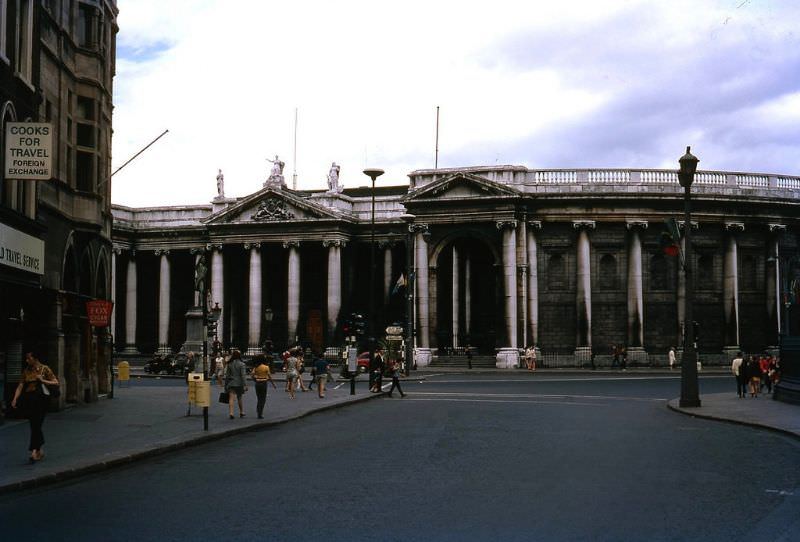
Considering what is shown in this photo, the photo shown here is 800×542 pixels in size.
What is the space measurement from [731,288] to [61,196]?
5646cm

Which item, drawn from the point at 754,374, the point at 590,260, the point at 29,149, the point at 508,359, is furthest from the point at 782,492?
the point at 590,260

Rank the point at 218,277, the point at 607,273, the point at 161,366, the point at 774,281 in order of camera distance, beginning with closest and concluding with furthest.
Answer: the point at 161,366 → the point at 774,281 → the point at 607,273 → the point at 218,277

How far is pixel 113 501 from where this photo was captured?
44.3 feet

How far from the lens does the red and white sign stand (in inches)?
1228

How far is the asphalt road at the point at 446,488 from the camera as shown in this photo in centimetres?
1138

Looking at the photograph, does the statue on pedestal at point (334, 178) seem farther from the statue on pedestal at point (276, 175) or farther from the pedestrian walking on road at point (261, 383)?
the pedestrian walking on road at point (261, 383)

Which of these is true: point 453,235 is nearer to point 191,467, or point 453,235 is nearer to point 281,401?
point 281,401

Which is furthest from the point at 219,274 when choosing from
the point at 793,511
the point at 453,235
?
the point at 793,511

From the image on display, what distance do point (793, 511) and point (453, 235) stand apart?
6388cm

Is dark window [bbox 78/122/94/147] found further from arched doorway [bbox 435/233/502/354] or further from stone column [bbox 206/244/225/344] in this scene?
stone column [bbox 206/244/225/344]

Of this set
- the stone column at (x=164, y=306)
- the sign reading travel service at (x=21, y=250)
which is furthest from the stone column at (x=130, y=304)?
the sign reading travel service at (x=21, y=250)

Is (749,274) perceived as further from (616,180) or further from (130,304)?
(130,304)

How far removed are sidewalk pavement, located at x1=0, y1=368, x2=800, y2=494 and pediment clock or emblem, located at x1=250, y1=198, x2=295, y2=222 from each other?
44890mm

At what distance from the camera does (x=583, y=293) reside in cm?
7494
